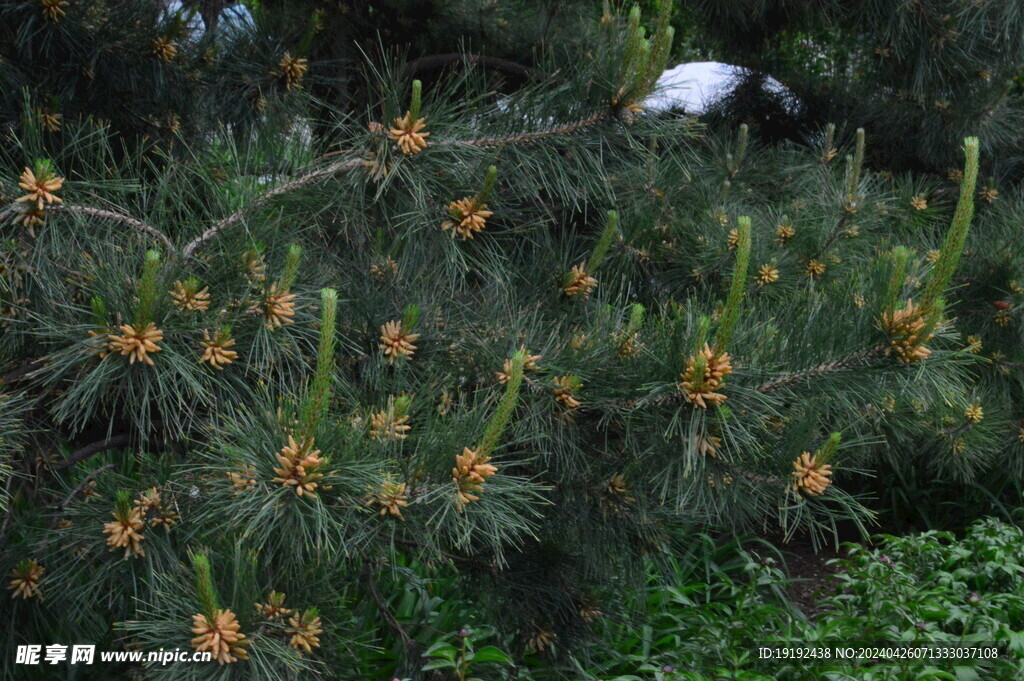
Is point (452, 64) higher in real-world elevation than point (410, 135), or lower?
higher

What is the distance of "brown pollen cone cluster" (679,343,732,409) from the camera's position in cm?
144

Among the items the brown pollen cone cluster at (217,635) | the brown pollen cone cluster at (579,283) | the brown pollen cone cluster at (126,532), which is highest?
the brown pollen cone cluster at (579,283)

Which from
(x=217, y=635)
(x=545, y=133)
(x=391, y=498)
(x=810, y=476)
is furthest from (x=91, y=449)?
→ (x=810, y=476)

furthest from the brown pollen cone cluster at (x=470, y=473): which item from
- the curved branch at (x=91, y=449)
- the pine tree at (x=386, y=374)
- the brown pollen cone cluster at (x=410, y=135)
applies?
the curved branch at (x=91, y=449)

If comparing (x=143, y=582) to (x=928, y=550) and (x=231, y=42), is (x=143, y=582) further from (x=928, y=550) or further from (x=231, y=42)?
(x=928, y=550)

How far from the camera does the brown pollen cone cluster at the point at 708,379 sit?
1.44 meters

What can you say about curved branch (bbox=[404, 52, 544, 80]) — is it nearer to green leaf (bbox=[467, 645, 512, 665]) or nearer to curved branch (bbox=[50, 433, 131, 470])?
curved branch (bbox=[50, 433, 131, 470])

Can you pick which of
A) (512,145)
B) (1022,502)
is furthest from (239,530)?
(1022,502)

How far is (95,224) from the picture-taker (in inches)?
65.3

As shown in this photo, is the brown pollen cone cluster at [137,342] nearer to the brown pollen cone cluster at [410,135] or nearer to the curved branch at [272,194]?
the curved branch at [272,194]

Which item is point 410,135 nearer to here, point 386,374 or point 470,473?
point 386,374

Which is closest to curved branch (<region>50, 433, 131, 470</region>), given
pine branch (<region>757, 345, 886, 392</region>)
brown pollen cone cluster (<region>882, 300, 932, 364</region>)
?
pine branch (<region>757, 345, 886, 392</region>)

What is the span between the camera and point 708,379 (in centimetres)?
145

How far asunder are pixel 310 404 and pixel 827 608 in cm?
285
